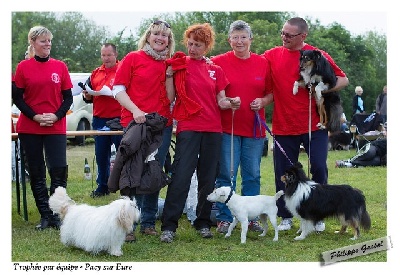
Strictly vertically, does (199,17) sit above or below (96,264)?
above

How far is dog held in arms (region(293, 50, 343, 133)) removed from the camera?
17.5ft

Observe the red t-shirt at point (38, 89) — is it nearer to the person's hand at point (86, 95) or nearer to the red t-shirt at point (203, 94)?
the red t-shirt at point (203, 94)

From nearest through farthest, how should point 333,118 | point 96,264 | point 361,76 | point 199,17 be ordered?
point 96,264, point 333,118, point 199,17, point 361,76

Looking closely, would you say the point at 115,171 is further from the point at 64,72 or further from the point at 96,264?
the point at 64,72

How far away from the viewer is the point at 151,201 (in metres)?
5.34

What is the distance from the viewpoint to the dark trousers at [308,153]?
5.52 m

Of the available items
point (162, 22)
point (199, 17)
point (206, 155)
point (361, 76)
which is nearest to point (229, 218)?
point (206, 155)

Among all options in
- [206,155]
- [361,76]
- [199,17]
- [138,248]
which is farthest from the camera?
[361,76]

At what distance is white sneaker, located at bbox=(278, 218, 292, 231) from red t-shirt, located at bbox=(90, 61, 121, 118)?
9.43 ft

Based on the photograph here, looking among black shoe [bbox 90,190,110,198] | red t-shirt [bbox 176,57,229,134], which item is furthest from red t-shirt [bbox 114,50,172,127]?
black shoe [bbox 90,190,110,198]

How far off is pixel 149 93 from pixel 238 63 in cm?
92

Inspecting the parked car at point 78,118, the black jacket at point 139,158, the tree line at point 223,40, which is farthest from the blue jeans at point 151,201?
the tree line at point 223,40

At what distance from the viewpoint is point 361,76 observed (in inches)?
993

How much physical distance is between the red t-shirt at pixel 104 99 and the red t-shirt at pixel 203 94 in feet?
8.38
